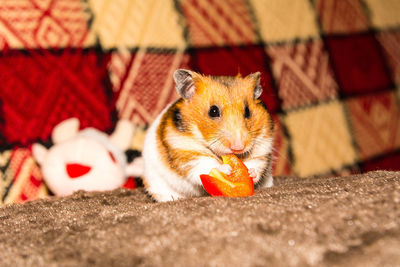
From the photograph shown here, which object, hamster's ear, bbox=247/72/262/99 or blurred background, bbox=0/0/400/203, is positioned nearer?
hamster's ear, bbox=247/72/262/99

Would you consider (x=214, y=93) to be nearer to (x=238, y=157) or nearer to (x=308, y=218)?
(x=238, y=157)

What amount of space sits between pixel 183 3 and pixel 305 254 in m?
1.35

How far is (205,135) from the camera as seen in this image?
102 cm

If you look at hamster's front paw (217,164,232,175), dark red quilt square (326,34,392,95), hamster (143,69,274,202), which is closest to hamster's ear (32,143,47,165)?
hamster (143,69,274,202)

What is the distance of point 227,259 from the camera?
0.54 metres

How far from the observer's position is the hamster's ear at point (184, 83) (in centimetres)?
105

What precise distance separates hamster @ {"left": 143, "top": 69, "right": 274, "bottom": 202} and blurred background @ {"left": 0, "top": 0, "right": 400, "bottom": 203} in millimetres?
195

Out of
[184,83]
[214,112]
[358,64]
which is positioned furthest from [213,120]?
[358,64]

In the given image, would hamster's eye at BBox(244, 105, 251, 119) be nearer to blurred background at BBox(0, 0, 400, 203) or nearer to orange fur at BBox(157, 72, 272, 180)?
orange fur at BBox(157, 72, 272, 180)

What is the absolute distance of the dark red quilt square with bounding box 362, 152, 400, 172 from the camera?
2071 mm

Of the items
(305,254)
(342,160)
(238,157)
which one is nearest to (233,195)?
(238,157)

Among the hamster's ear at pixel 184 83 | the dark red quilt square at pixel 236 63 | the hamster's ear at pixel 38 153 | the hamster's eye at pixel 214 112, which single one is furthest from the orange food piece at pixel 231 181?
the dark red quilt square at pixel 236 63

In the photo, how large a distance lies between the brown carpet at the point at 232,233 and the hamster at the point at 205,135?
20 centimetres

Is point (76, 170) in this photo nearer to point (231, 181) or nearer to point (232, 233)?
point (231, 181)
